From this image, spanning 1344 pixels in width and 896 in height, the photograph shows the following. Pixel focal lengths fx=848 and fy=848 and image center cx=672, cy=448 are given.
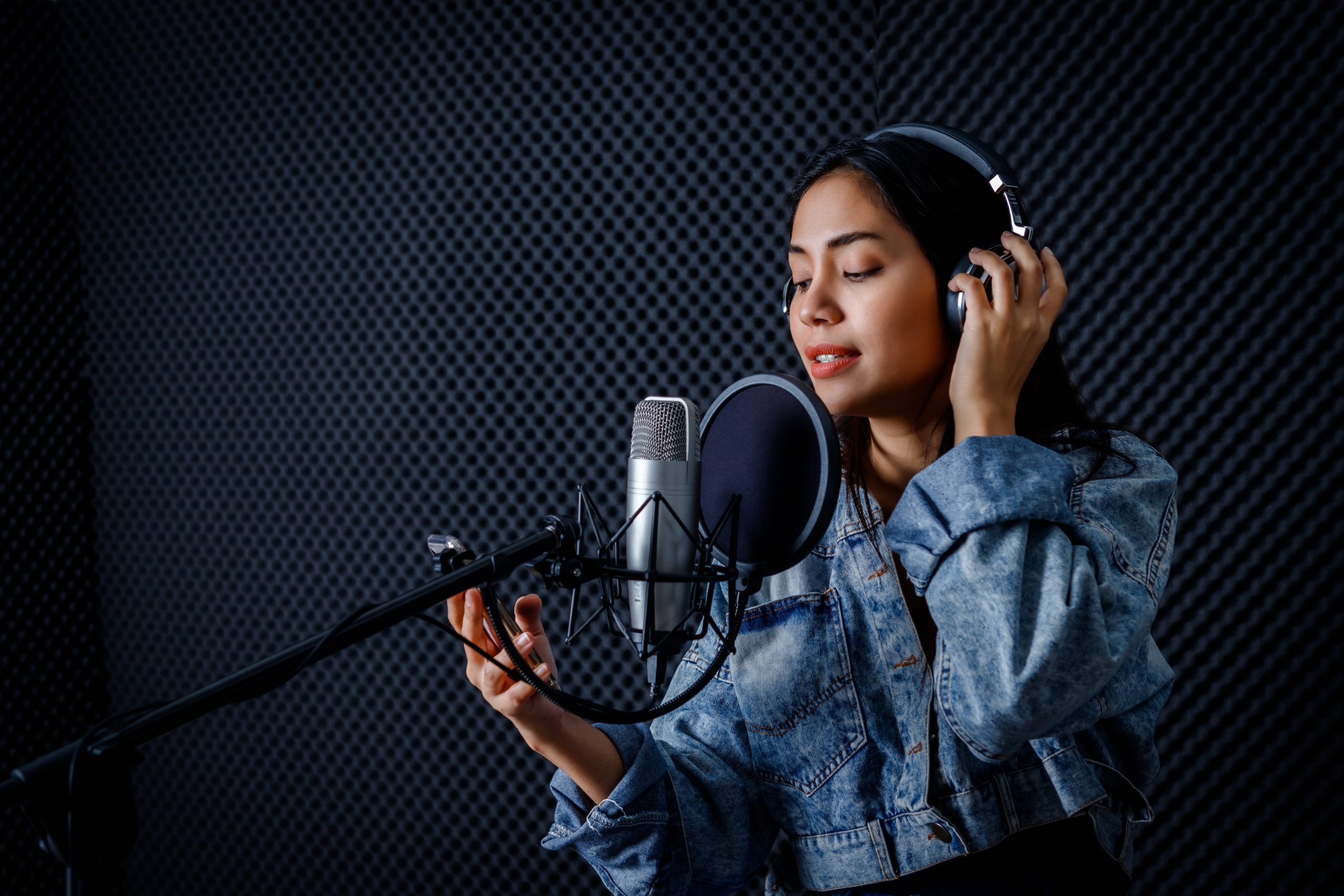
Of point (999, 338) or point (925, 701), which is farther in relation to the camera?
point (925, 701)

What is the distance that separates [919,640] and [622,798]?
14.2 inches

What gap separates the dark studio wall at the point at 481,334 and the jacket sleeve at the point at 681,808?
2.46 feet

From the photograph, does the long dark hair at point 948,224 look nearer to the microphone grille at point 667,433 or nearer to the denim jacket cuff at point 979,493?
the denim jacket cuff at point 979,493

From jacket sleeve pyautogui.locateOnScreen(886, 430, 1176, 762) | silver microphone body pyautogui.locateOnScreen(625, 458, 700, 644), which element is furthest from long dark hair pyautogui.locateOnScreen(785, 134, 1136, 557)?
silver microphone body pyautogui.locateOnScreen(625, 458, 700, 644)

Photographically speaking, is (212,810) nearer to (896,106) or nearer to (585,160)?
(585,160)

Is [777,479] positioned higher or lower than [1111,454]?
lower

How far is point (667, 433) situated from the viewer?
66 cm

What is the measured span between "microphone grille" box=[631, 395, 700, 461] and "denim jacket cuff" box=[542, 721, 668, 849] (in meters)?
0.31

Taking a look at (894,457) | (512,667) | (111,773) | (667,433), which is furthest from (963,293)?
(111,773)

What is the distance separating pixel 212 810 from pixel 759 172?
6.20ft

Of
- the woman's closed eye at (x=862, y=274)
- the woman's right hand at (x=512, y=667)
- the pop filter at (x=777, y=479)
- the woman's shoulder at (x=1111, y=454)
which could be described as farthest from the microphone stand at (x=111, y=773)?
the woman's shoulder at (x=1111, y=454)

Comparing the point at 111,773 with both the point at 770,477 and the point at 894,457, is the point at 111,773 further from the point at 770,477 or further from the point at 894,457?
the point at 894,457

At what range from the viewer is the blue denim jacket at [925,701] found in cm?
71

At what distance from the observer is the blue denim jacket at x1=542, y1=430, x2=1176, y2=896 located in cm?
71
